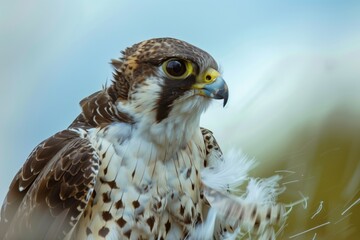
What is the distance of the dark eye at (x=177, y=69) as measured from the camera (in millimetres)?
722

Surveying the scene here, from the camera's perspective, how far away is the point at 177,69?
2.39 ft

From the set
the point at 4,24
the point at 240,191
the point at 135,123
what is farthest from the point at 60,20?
the point at 240,191

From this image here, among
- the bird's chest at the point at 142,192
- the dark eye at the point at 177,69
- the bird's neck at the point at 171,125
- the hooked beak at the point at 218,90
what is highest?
the dark eye at the point at 177,69

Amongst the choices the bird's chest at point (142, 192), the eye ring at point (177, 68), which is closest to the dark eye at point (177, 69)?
the eye ring at point (177, 68)

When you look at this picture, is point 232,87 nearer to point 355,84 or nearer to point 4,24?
point 355,84

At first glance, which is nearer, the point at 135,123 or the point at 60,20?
the point at 60,20

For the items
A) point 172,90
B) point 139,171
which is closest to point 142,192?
point 139,171

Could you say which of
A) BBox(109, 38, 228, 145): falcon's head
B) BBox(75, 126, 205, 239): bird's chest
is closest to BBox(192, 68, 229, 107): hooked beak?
BBox(109, 38, 228, 145): falcon's head

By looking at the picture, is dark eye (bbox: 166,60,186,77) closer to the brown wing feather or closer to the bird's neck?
the bird's neck

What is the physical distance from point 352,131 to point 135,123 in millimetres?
284

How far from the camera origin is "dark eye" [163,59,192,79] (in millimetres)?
722

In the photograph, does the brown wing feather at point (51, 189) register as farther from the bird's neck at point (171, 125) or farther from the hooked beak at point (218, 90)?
the hooked beak at point (218, 90)

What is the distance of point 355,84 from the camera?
753 millimetres

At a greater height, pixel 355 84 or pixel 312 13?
pixel 312 13
